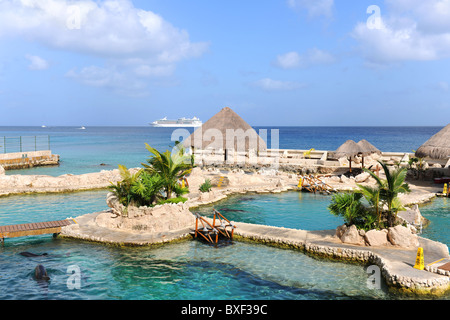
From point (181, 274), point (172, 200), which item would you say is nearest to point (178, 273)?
point (181, 274)

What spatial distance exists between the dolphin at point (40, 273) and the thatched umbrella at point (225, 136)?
73.3ft

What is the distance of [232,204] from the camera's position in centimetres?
1970

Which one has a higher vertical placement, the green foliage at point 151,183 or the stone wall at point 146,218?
the green foliage at point 151,183

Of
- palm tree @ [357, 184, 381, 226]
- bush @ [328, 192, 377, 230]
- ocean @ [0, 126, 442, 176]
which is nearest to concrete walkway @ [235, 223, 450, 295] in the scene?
bush @ [328, 192, 377, 230]

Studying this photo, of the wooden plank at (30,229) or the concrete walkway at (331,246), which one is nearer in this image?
the concrete walkway at (331,246)

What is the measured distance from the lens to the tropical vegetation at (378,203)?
11781 mm

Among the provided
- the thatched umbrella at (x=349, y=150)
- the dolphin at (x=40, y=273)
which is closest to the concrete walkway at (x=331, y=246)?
the dolphin at (x=40, y=273)

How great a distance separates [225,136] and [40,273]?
23.0 meters

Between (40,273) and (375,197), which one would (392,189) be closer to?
(375,197)

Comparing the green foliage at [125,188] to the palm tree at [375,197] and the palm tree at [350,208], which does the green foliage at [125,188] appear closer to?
the palm tree at [350,208]

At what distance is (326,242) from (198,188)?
11062mm

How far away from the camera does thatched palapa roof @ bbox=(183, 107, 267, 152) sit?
31750mm
